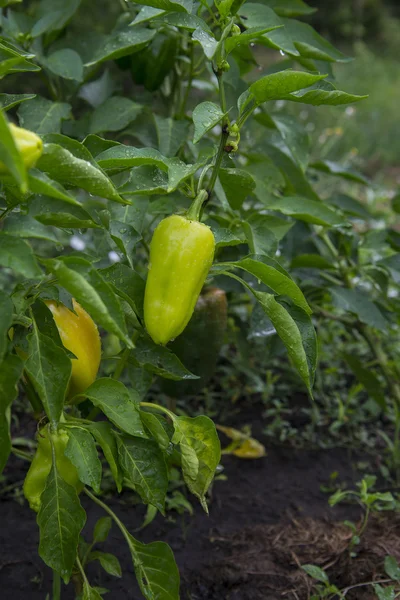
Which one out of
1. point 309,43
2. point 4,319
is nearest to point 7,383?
point 4,319

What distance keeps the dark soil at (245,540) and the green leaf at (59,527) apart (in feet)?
1.24

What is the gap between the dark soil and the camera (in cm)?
127

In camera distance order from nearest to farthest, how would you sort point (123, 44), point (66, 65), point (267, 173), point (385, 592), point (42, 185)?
point (42, 185) < point (385, 592) < point (123, 44) < point (66, 65) < point (267, 173)

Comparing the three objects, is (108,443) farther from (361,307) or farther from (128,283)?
(361,307)

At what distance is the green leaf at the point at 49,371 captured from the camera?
818mm

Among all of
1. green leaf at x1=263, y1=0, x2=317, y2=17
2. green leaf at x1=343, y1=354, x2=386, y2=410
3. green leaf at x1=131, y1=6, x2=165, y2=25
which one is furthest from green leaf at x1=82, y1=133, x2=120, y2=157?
green leaf at x1=343, y1=354, x2=386, y2=410

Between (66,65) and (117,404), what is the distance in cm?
77

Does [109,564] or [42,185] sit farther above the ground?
[42,185]

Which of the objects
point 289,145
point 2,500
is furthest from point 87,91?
point 2,500

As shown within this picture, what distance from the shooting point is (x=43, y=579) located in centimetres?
127

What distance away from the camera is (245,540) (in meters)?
1.42

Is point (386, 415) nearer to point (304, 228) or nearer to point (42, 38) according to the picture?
point (304, 228)

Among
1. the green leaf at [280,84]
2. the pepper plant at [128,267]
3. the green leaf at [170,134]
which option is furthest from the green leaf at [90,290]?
the green leaf at [170,134]

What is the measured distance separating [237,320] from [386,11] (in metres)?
8.63
